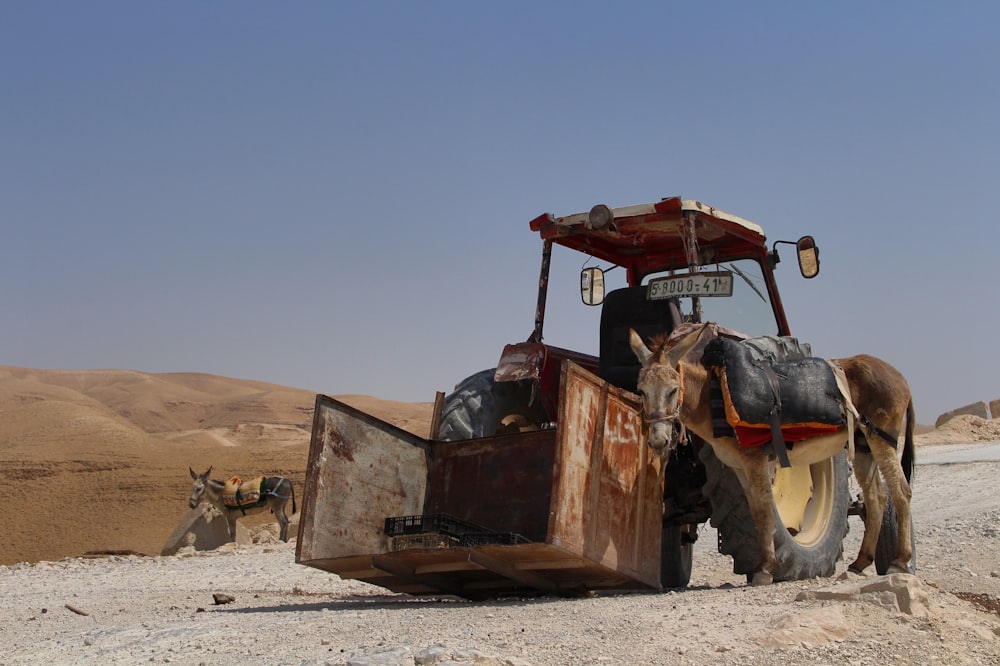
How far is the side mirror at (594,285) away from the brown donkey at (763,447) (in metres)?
2.16

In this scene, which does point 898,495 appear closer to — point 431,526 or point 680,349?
point 680,349

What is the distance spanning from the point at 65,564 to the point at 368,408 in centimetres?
3970

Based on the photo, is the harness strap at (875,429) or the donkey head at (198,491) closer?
the harness strap at (875,429)

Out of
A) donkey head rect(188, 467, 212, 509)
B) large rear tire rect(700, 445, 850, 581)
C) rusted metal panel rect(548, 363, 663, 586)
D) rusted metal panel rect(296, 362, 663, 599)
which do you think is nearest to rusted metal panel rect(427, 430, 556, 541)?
rusted metal panel rect(296, 362, 663, 599)

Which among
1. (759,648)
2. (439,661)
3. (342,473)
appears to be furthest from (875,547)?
(439,661)

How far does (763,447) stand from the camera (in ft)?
23.8

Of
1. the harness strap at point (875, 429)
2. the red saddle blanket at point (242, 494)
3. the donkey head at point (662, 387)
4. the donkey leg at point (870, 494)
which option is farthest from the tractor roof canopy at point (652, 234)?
the red saddle blanket at point (242, 494)

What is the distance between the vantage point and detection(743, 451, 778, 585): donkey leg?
722 centimetres

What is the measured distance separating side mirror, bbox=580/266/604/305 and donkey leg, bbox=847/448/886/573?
8.89ft

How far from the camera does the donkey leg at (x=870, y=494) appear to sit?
817 cm

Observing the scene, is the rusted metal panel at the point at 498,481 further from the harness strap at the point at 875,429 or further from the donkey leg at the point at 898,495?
the donkey leg at the point at 898,495

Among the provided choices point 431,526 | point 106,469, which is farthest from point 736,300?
point 106,469

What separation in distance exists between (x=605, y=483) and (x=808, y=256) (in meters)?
3.38

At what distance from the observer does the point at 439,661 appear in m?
4.70
